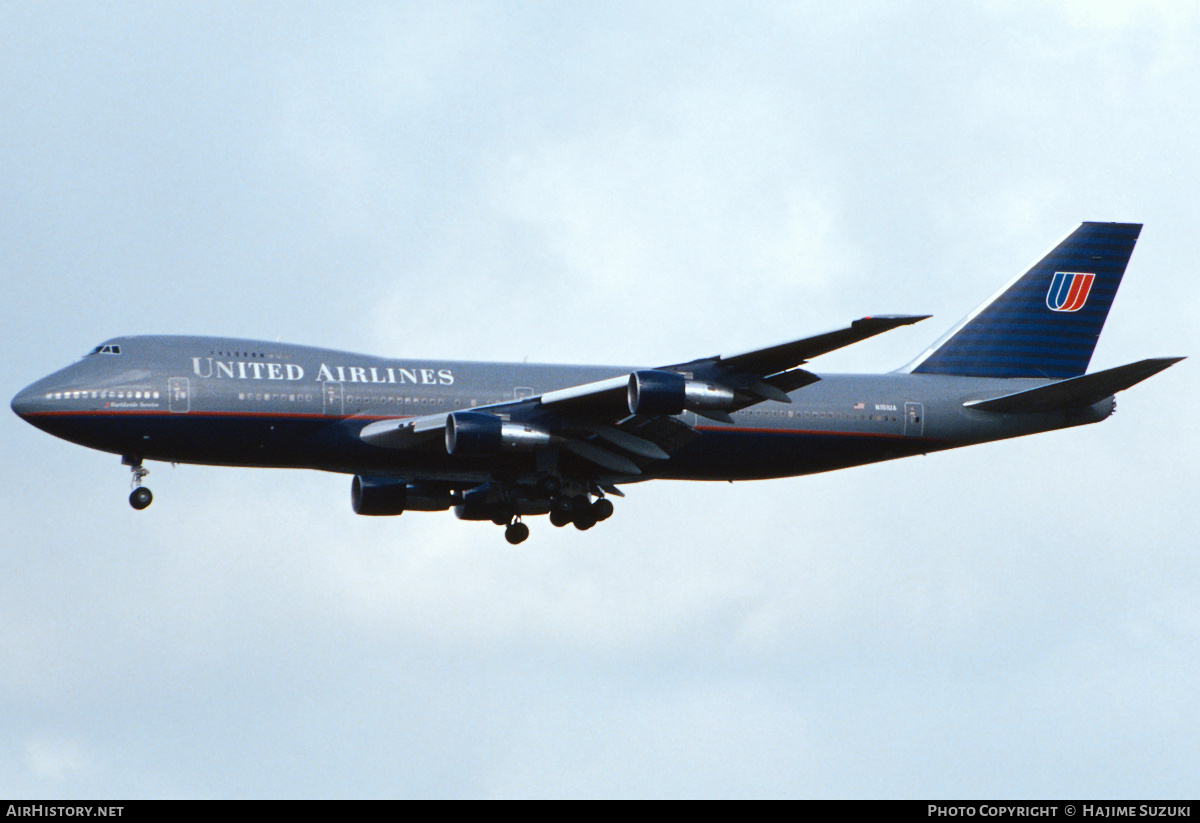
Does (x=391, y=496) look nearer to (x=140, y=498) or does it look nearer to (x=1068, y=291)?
(x=140, y=498)

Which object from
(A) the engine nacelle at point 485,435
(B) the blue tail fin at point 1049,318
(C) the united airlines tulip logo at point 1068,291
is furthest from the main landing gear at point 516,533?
(C) the united airlines tulip logo at point 1068,291

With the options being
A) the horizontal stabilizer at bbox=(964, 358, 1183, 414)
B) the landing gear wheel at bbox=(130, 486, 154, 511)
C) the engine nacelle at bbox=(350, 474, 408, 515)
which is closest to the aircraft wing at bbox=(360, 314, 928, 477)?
the engine nacelle at bbox=(350, 474, 408, 515)

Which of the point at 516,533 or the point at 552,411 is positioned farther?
the point at 516,533

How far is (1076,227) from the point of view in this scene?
57188mm

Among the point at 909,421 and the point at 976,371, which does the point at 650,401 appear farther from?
the point at 976,371

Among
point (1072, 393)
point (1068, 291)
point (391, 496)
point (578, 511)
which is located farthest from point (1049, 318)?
point (391, 496)

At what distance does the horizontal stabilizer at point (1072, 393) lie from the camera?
4769 centimetres

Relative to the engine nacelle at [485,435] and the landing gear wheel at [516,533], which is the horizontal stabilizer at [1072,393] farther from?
the engine nacelle at [485,435]

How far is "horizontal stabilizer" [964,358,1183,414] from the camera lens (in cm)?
4769

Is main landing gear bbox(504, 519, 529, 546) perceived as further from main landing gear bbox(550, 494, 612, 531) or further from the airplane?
main landing gear bbox(550, 494, 612, 531)

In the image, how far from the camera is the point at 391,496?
2036 inches

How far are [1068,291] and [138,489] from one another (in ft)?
103

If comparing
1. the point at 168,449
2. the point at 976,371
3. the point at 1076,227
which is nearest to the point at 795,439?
the point at 976,371
